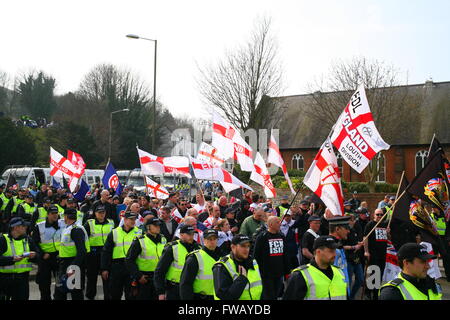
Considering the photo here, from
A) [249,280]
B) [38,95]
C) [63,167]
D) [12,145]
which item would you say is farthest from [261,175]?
[38,95]

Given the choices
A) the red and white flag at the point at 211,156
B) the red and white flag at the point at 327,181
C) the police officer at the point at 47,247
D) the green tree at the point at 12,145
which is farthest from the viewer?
the green tree at the point at 12,145

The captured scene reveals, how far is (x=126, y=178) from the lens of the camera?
4241 cm

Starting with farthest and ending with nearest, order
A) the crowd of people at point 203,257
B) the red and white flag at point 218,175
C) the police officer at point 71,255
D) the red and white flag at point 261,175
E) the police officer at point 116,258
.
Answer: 1. the red and white flag at point 218,175
2. the red and white flag at point 261,175
3. the police officer at point 71,255
4. the police officer at point 116,258
5. the crowd of people at point 203,257

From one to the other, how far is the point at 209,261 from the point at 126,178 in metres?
36.7

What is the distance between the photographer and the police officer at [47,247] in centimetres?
973

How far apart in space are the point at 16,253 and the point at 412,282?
603 cm

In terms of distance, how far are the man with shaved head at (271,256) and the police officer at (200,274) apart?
2.09 metres

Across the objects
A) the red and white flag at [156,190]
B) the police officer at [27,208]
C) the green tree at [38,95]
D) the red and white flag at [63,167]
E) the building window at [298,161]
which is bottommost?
the police officer at [27,208]

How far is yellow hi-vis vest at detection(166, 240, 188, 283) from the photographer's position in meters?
7.29

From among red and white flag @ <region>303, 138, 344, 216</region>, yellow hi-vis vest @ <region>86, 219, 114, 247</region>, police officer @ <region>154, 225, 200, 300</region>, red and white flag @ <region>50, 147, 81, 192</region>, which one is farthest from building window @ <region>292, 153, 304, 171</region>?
police officer @ <region>154, 225, 200, 300</region>

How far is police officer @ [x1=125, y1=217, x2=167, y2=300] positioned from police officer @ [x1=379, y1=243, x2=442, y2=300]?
4.17 meters

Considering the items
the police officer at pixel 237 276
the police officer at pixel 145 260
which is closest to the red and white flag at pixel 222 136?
the police officer at pixel 145 260

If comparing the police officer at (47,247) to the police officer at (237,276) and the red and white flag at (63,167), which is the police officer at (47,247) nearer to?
the police officer at (237,276)
